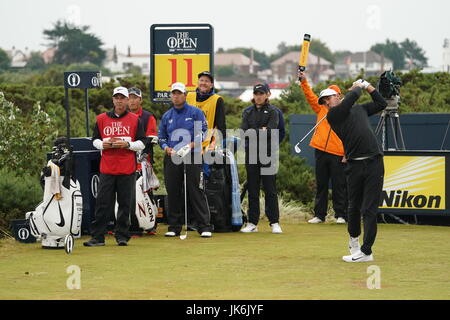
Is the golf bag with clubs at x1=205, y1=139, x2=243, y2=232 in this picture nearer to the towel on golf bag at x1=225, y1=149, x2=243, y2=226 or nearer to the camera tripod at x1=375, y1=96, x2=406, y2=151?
the towel on golf bag at x1=225, y1=149, x2=243, y2=226

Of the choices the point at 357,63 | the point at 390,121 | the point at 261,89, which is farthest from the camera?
the point at 357,63

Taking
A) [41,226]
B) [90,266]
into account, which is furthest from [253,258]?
[41,226]

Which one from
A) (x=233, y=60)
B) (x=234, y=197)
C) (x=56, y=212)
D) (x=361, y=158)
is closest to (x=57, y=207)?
(x=56, y=212)

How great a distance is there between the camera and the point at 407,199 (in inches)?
635

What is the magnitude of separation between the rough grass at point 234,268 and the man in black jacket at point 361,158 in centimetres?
34

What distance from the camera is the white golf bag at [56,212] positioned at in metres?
12.9

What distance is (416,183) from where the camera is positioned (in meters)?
16.1

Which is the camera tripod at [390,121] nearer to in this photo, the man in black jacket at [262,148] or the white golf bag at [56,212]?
the man in black jacket at [262,148]

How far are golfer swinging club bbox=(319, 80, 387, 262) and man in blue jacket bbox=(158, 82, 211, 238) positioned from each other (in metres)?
2.68

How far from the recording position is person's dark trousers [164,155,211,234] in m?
14.1

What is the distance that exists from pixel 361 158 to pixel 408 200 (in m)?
4.68

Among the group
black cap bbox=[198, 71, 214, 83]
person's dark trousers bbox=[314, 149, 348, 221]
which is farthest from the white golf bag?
person's dark trousers bbox=[314, 149, 348, 221]

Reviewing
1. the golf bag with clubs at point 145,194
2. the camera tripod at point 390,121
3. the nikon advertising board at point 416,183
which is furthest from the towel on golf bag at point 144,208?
the camera tripod at point 390,121

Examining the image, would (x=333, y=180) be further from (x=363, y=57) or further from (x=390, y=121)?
(x=363, y=57)
